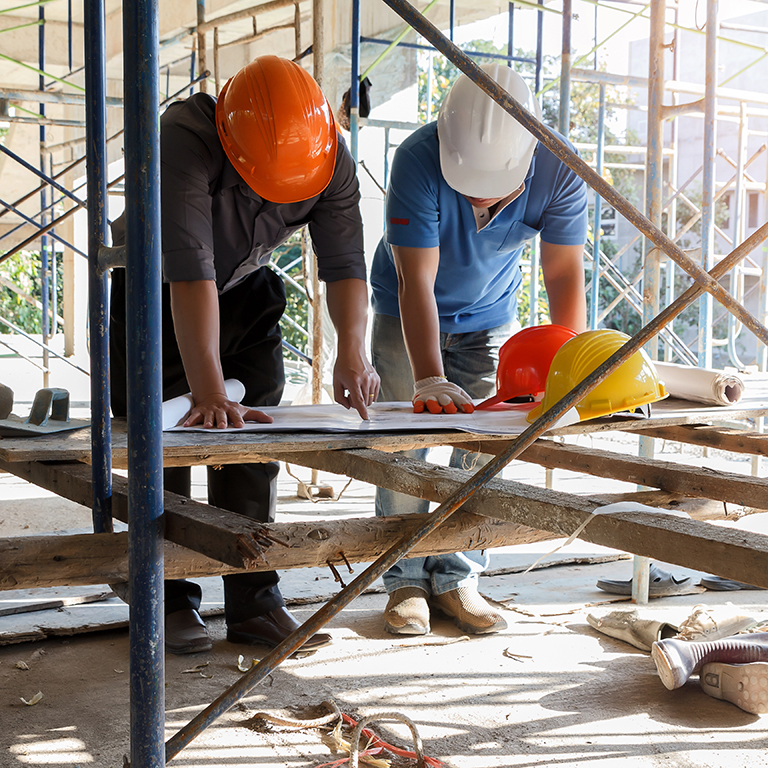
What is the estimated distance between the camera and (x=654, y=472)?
6.18 ft

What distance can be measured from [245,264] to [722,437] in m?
1.53

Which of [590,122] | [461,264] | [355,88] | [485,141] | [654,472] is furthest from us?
[590,122]

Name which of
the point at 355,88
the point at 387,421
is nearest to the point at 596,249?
the point at 355,88

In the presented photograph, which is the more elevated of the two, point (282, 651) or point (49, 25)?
point (49, 25)

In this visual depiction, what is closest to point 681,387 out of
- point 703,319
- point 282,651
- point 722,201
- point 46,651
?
point 282,651

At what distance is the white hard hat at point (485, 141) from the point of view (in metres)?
2.75

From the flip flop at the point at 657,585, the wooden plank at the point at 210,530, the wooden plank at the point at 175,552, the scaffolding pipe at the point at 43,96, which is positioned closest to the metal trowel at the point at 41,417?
the wooden plank at the point at 210,530

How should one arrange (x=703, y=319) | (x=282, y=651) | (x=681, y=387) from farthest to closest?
(x=703, y=319) → (x=681, y=387) → (x=282, y=651)

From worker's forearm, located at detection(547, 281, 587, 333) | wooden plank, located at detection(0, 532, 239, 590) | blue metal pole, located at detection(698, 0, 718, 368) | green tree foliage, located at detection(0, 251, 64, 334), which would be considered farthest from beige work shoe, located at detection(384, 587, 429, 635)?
green tree foliage, located at detection(0, 251, 64, 334)

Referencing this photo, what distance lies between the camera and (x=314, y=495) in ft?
18.6

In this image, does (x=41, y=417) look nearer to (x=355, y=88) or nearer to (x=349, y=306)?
(x=349, y=306)

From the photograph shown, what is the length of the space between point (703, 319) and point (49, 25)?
23.8 ft

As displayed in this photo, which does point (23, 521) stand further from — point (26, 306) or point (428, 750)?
point (26, 306)

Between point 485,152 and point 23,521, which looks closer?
point 485,152
